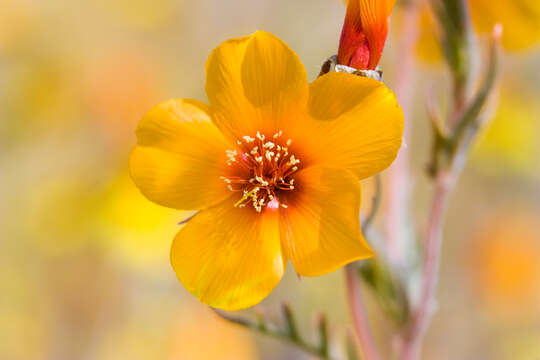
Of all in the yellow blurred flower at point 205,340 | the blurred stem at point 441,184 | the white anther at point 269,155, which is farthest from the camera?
the yellow blurred flower at point 205,340

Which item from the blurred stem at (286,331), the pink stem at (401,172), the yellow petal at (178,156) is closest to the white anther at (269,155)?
the yellow petal at (178,156)

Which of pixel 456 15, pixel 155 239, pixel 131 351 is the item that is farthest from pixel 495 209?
pixel 456 15

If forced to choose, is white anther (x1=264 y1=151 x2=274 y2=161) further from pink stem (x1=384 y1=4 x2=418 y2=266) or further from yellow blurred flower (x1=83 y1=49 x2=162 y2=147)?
yellow blurred flower (x1=83 y1=49 x2=162 y2=147)

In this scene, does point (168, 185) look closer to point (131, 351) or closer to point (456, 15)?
point (456, 15)

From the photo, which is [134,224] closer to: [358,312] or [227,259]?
[358,312]

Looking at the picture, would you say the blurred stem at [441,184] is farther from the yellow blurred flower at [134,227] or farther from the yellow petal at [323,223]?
the yellow blurred flower at [134,227]

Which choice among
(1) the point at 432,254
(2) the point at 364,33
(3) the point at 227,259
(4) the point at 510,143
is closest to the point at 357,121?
(2) the point at 364,33

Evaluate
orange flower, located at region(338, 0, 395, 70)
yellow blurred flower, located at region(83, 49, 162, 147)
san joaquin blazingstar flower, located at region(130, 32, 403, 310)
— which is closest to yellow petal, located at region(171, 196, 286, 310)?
san joaquin blazingstar flower, located at region(130, 32, 403, 310)

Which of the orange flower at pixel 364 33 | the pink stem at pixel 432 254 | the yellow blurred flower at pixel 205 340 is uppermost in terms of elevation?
the orange flower at pixel 364 33
